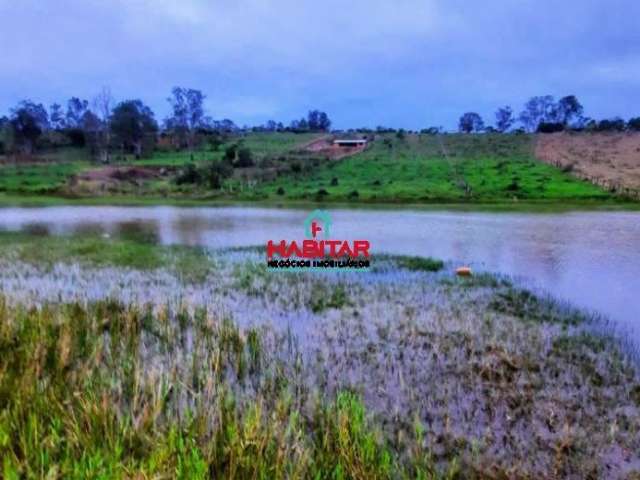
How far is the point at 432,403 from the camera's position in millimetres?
5941

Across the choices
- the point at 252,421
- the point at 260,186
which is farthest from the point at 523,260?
the point at 260,186

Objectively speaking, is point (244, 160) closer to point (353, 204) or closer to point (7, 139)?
point (353, 204)

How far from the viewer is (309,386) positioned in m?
6.23

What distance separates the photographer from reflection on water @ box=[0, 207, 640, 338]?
516 inches

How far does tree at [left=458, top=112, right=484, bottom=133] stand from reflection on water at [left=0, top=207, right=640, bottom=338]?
6650cm

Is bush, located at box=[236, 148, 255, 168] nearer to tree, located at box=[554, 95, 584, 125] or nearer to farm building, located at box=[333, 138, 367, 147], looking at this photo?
farm building, located at box=[333, 138, 367, 147]

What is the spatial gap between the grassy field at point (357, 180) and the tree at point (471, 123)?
24.8m

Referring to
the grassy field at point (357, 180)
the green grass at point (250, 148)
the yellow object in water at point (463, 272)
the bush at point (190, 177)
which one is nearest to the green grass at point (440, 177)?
the grassy field at point (357, 180)

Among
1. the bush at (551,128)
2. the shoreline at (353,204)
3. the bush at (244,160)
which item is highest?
the bush at (551,128)

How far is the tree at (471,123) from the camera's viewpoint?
309 feet

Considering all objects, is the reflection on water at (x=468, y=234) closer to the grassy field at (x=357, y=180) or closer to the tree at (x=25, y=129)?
the grassy field at (x=357, y=180)

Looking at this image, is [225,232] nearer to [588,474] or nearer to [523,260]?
[523,260]

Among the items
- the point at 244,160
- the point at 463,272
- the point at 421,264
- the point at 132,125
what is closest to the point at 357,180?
the point at 244,160

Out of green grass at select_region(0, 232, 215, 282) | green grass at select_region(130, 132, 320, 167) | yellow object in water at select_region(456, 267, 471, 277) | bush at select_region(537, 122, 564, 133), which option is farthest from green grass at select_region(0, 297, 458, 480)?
bush at select_region(537, 122, 564, 133)
